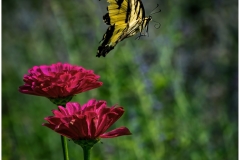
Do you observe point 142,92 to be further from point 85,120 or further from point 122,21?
point 85,120

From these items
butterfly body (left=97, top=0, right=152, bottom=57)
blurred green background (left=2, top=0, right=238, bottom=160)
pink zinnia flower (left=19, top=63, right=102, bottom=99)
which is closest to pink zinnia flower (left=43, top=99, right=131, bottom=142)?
pink zinnia flower (left=19, top=63, right=102, bottom=99)

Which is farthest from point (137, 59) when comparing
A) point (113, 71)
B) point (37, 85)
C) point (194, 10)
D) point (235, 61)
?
point (194, 10)

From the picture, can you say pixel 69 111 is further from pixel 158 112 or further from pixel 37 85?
pixel 158 112

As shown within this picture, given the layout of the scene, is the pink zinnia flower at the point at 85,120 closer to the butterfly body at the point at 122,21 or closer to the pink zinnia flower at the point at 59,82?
the pink zinnia flower at the point at 59,82

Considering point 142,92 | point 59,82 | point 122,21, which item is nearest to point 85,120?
point 59,82

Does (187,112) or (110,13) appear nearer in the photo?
(110,13)

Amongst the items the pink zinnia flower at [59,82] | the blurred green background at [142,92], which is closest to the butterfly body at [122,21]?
the pink zinnia flower at [59,82]
